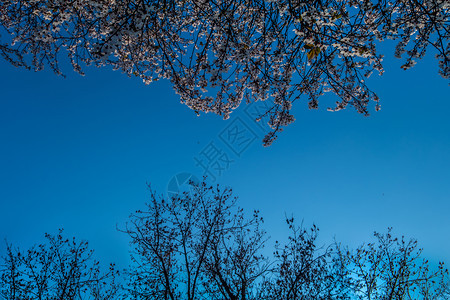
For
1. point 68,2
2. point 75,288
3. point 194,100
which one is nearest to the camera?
point 68,2

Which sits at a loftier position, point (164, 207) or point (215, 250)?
point (164, 207)

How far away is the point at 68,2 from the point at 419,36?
193 inches

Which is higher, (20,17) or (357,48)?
(20,17)

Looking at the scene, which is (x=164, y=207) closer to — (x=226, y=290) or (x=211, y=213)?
(x=211, y=213)

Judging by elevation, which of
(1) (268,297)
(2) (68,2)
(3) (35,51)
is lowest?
(1) (268,297)

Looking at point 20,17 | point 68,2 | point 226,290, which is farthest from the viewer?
point 226,290

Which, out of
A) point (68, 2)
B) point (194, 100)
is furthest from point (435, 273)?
point (68, 2)

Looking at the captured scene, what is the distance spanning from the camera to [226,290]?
7363 mm

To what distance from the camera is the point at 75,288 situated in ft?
→ 30.7

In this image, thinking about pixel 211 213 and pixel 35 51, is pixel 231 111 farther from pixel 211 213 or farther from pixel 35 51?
pixel 211 213

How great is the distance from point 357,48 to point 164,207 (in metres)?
8.05

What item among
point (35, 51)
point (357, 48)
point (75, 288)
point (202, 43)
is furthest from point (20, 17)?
point (75, 288)

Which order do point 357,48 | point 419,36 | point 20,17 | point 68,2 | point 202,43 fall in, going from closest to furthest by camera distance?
point 68,2 → point 357,48 → point 419,36 → point 202,43 → point 20,17

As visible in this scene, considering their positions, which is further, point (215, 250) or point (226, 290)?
point (215, 250)
